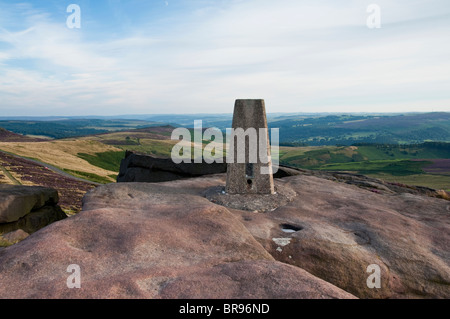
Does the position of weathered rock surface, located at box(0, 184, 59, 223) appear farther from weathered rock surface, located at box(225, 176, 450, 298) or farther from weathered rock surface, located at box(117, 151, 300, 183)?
weathered rock surface, located at box(225, 176, 450, 298)

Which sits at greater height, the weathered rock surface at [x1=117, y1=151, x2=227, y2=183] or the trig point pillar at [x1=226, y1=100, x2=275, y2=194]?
the trig point pillar at [x1=226, y1=100, x2=275, y2=194]

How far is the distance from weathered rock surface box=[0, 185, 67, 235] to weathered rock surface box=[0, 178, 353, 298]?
374 inches

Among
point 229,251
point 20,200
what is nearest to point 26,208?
point 20,200

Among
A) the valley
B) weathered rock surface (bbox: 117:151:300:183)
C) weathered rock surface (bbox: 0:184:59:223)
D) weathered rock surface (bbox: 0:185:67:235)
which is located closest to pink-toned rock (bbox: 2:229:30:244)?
weathered rock surface (bbox: 0:185:67:235)

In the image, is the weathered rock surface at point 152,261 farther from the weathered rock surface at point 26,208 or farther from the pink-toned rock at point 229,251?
the weathered rock surface at point 26,208

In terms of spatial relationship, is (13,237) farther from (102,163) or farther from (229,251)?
(102,163)

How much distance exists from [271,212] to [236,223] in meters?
5.02

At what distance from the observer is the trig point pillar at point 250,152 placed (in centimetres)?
2120

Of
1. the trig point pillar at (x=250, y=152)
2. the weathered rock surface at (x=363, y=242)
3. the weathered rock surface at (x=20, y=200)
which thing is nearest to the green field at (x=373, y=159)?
the weathered rock surface at (x=363, y=242)

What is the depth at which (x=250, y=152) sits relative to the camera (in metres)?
21.5

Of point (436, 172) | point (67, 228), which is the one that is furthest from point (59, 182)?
point (436, 172)

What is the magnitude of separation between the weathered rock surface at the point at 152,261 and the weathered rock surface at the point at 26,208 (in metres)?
9.50

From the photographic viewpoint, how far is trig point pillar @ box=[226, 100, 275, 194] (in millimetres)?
21203
